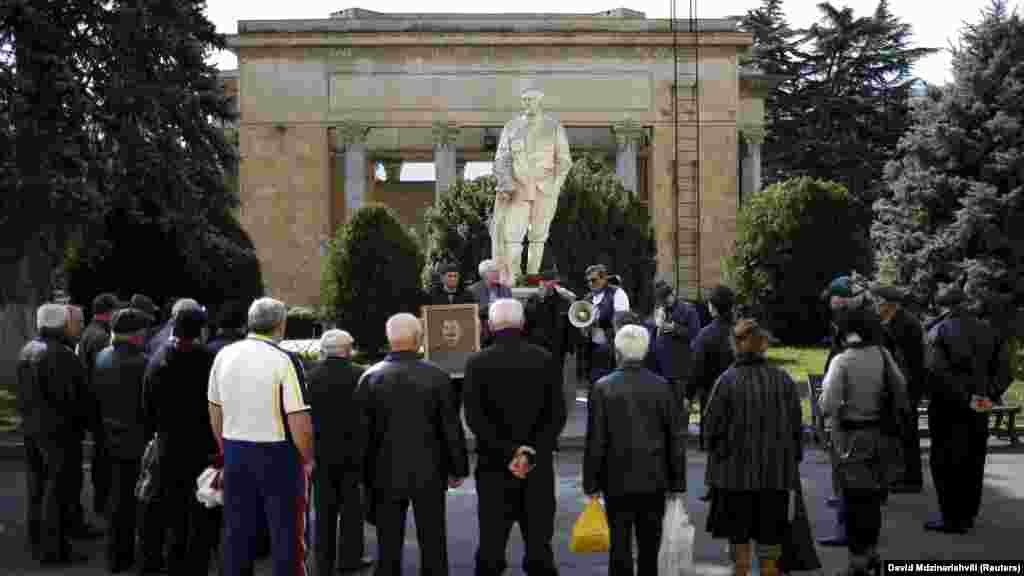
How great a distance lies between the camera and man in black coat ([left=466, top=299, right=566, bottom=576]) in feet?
25.4

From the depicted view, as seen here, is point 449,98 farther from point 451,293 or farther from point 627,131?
point 451,293

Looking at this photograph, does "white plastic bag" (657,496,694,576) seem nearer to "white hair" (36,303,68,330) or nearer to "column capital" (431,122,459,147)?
"white hair" (36,303,68,330)

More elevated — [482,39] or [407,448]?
[482,39]

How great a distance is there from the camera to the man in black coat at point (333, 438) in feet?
27.5

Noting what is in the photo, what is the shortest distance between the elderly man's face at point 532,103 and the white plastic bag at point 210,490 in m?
9.24

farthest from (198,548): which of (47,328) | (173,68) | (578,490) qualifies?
(173,68)

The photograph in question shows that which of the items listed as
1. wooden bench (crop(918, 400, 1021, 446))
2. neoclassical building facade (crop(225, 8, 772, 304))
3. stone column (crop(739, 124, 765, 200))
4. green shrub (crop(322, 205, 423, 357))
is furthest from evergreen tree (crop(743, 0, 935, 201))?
wooden bench (crop(918, 400, 1021, 446))

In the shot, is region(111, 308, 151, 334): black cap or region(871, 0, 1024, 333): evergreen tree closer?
region(111, 308, 151, 334): black cap

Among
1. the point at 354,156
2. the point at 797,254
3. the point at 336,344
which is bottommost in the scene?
the point at 336,344

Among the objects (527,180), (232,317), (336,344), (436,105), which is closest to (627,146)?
(436,105)

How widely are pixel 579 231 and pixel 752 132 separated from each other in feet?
70.3

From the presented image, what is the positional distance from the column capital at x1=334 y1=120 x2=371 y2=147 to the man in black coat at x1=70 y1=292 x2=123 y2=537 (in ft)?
115

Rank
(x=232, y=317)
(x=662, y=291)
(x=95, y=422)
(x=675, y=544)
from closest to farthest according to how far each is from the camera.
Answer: (x=675, y=544), (x=232, y=317), (x=95, y=422), (x=662, y=291)

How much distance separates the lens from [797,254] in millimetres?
33844
